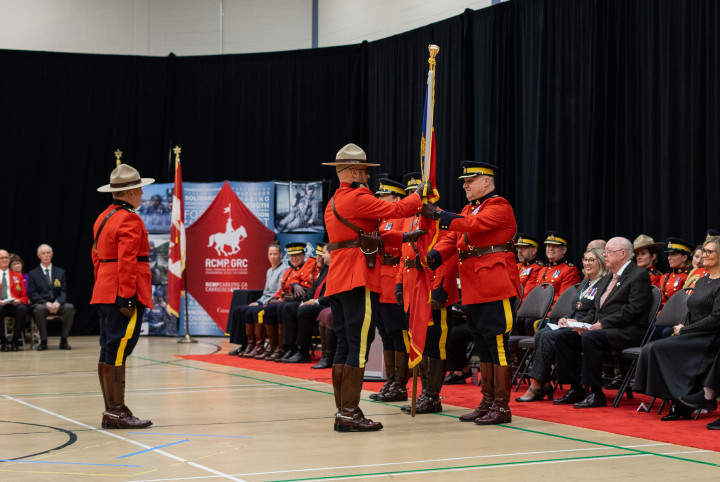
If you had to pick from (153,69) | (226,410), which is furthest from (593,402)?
(153,69)

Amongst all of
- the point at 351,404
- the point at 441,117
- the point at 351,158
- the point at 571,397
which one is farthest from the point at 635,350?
the point at 441,117

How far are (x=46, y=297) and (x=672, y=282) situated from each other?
26.8 ft

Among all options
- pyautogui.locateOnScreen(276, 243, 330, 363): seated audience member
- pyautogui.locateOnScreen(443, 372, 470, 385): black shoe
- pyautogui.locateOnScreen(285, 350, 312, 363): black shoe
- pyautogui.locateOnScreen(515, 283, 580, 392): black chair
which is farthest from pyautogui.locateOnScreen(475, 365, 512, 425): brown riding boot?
pyautogui.locateOnScreen(285, 350, 312, 363): black shoe

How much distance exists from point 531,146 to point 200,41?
7277mm

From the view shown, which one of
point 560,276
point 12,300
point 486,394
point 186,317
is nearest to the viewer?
point 486,394

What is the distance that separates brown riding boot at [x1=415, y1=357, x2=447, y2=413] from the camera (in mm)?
5926

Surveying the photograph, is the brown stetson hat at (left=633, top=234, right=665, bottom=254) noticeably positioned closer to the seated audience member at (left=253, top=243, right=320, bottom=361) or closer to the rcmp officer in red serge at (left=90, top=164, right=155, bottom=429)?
the seated audience member at (left=253, top=243, right=320, bottom=361)

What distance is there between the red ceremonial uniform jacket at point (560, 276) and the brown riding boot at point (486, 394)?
3.00 metres

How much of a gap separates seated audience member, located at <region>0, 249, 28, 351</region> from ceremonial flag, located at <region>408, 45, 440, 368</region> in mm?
7770

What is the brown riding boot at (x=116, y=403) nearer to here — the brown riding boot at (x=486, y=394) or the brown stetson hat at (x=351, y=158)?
the brown stetson hat at (x=351, y=158)

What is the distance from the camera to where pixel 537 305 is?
775 cm

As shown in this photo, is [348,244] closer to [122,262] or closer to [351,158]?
[351,158]

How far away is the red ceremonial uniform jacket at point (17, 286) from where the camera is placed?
38.5 feet

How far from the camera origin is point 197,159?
14.8 meters
